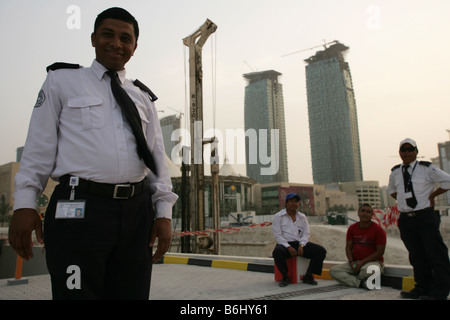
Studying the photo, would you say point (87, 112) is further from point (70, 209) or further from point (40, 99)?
point (70, 209)

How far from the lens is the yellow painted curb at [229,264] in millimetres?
6535

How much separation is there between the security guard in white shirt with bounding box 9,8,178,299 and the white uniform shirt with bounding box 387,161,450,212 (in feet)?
10.6

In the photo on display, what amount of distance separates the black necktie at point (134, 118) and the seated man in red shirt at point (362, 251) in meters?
3.78

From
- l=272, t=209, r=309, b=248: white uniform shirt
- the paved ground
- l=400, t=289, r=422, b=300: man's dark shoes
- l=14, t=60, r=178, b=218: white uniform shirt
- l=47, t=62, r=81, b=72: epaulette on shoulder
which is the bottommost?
the paved ground

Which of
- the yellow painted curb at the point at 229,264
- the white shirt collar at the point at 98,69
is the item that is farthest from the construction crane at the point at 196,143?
the white shirt collar at the point at 98,69

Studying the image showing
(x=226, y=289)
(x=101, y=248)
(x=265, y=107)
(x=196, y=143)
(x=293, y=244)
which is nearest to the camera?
(x=101, y=248)

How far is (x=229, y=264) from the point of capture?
6789 mm

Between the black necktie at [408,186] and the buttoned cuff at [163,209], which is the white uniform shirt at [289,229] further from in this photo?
the buttoned cuff at [163,209]

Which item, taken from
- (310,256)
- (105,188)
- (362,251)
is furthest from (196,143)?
(105,188)

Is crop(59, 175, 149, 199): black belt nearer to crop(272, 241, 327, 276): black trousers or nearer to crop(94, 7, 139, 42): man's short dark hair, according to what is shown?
crop(94, 7, 139, 42): man's short dark hair

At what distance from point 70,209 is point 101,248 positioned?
194 millimetres

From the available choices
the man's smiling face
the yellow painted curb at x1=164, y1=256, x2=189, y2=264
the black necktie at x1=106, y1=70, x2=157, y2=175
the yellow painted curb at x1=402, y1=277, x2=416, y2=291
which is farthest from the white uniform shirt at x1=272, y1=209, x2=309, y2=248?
the man's smiling face

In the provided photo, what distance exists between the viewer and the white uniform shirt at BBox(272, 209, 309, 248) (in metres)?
5.21

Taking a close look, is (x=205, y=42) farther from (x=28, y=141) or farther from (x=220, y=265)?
(x=28, y=141)
